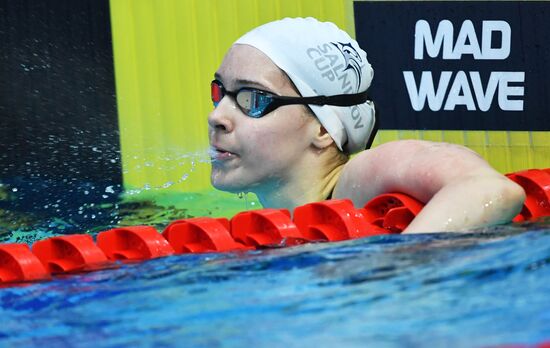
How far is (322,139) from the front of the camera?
3.18m

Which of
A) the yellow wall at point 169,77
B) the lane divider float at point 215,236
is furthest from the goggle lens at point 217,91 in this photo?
the yellow wall at point 169,77

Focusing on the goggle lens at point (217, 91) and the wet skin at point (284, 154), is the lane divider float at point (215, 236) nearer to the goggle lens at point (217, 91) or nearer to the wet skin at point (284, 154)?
the wet skin at point (284, 154)

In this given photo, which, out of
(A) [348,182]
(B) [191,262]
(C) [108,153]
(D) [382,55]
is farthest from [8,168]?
(B) [191,262]

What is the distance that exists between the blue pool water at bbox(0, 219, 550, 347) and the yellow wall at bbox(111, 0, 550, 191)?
3.01 meters

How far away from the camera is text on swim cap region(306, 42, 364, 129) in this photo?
3.19m

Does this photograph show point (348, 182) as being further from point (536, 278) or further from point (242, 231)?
point (536, 278)

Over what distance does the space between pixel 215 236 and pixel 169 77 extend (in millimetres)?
2905

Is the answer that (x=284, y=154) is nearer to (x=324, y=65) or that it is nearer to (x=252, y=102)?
(x=252, y=102)

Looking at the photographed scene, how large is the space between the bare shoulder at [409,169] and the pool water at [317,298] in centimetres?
24

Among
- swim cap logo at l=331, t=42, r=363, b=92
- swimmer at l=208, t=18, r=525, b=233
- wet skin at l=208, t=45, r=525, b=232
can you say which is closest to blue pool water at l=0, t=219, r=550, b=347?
wet skin at l=208, t=45, r=525, b=232

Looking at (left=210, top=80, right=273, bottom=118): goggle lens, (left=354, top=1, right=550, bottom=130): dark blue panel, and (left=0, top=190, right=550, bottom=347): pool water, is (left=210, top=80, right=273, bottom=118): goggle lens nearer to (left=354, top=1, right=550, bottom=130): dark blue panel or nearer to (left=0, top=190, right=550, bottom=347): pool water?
(left=0, top=190, right=550, bottom=347): pool water

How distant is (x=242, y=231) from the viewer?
8.70ft

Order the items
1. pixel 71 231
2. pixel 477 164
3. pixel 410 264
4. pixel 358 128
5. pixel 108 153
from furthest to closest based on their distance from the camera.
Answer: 1. pixel 108 153
2. pixel 71 231
3. pixel 358 128
4. pixel 477 164
5. pixel 410 264

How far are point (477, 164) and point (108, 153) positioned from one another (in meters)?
2.99
